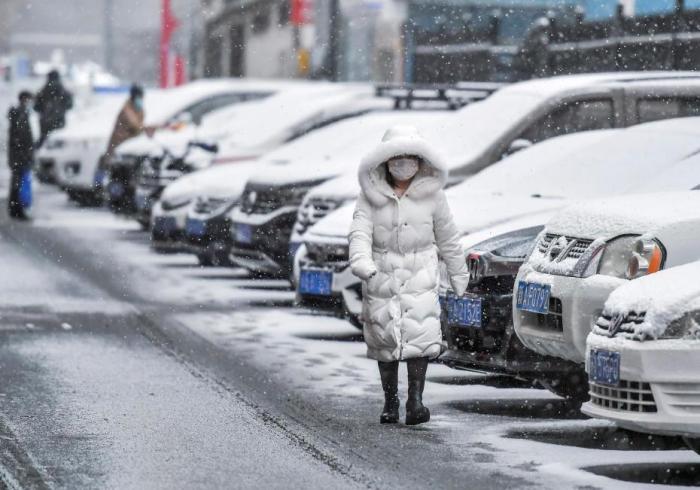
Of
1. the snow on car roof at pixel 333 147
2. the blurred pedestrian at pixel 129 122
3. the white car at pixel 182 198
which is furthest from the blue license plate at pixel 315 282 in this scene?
the blurred pedestrian at pixel 129 122

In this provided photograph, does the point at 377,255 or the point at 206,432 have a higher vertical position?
the point at 377,255

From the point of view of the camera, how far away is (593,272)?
27.9ft

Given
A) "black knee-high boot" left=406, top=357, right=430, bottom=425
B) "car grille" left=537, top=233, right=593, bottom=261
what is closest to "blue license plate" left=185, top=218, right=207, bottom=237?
"black knee-high boot" left=406, top=357, right=430, bottom=425

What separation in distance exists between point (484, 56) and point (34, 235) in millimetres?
9981

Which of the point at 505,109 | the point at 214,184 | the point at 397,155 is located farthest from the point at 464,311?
the point at 214,184

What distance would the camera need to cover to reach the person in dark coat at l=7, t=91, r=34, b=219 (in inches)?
984

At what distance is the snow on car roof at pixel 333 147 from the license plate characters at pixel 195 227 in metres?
0.90

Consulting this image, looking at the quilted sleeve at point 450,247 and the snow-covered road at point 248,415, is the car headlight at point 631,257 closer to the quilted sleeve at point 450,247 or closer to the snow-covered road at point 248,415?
the snow-covered road at point 248,415

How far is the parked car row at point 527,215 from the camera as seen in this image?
24.6 feet

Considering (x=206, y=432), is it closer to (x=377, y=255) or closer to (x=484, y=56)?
(x=377, y=255)

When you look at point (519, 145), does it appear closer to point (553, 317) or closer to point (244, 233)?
point (244, 233)

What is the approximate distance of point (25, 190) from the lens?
25438mm

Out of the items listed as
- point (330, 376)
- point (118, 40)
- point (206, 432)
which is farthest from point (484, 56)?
point (118, 40)

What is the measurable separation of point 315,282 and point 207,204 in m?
5.27
